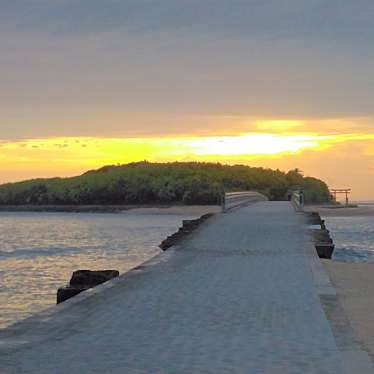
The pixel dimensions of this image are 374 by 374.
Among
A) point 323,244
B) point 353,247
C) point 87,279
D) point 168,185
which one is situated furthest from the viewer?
point 168,185

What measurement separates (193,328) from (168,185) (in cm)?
9635

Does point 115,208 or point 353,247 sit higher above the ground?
point 115,208

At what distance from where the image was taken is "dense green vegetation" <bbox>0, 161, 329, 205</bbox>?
3925 inches

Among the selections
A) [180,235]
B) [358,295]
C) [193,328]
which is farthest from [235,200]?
[193,328]

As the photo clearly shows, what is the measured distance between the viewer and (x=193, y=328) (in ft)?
31.0

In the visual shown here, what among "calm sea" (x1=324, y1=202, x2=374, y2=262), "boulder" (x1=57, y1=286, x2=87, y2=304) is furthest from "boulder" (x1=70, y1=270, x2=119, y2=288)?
"calm sea" (x1=324, y1=202, x2=374, y2=262)

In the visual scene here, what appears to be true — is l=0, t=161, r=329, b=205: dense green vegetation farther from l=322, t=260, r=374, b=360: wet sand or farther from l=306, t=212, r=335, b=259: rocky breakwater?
l=322, t=260, r=374, b=360: wet sand

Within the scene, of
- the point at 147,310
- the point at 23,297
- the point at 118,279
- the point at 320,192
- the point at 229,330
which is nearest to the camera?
the point at 229,330

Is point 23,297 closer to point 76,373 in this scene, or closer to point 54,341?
point 54,341

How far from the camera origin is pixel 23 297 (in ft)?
58.6

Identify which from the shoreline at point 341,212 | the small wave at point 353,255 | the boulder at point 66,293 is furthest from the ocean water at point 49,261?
the shoreline at point 341,212

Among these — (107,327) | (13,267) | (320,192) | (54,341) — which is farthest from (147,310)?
(320,192)

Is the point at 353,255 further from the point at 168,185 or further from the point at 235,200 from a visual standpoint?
the point at 168,185

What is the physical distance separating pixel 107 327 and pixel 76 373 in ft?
7.65
